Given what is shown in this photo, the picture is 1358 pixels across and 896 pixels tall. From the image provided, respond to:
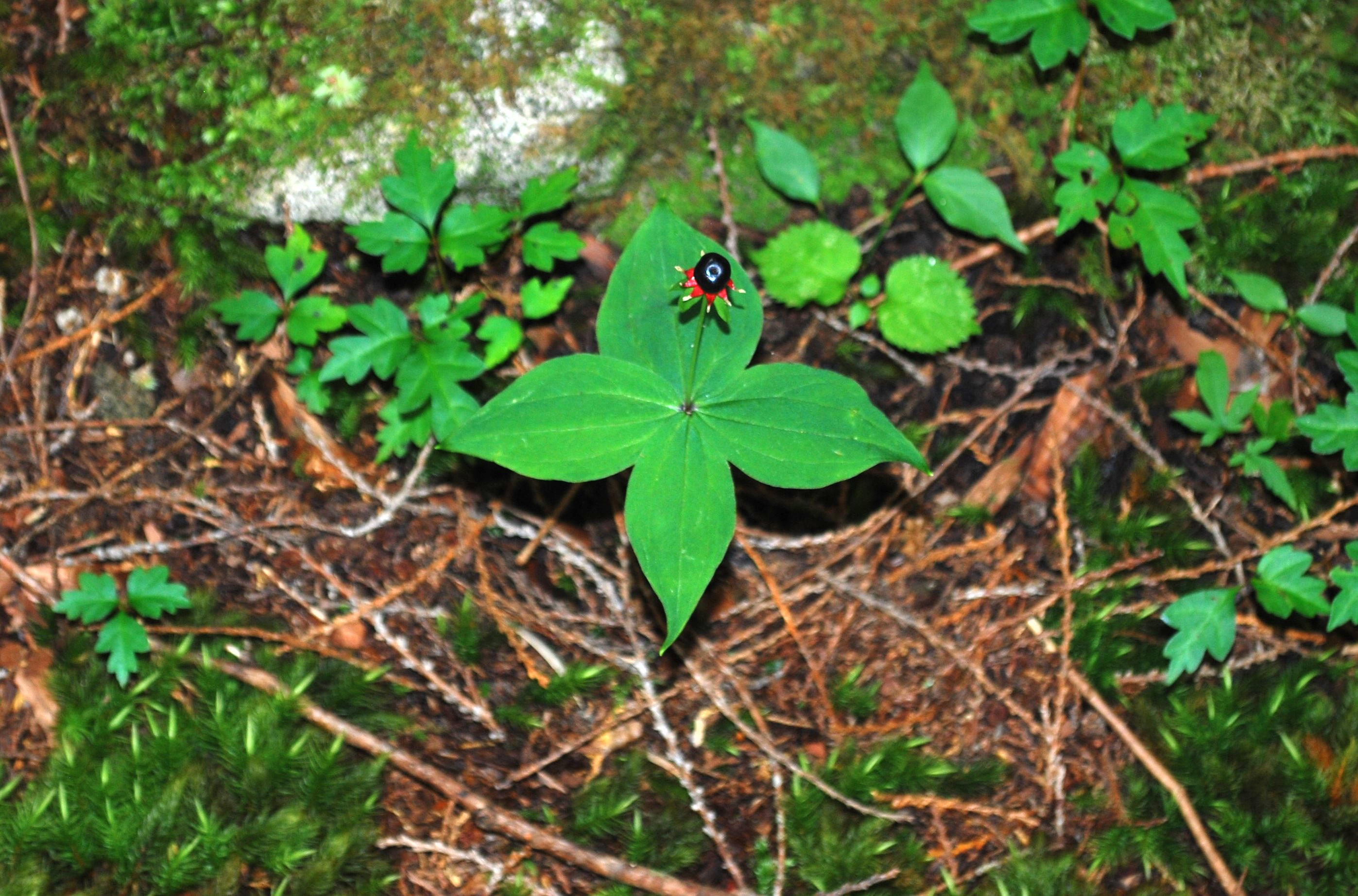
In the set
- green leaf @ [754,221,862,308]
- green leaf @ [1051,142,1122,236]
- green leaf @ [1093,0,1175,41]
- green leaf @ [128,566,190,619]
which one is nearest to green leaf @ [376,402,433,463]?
green leaf @ [128,566,190,619]

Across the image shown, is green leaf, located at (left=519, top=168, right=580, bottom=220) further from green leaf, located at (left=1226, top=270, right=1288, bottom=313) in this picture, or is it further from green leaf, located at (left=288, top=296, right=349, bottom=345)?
green leaf, located at (left=1226, top=270, right=1288, bottom=313)

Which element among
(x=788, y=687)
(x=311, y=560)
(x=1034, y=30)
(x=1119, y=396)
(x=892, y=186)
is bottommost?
(x=788, y=687)

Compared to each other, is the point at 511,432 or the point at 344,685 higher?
the point at 511,432

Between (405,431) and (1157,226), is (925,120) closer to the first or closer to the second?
(1157,226)

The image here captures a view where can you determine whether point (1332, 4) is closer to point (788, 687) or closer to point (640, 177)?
point (640, 177)

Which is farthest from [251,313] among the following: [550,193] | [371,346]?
[550,193]

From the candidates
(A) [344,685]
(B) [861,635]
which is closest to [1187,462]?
(B) [861,635]
